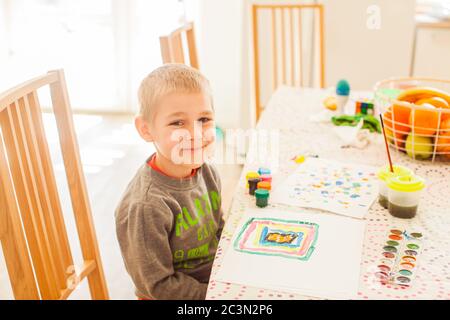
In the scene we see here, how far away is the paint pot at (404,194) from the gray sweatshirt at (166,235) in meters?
0.40

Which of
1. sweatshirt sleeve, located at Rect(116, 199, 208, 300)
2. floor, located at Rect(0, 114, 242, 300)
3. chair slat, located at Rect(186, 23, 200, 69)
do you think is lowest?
floor, located at Rect(0, 114, 242, 300)

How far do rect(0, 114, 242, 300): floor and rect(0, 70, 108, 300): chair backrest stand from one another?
2.04ft

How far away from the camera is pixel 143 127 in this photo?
111 cm

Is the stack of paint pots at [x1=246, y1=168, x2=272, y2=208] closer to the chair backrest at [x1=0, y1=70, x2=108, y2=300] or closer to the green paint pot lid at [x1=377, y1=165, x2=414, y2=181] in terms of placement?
the green paint pot lid at [x1=377, y1=165, x2=414, y2=181]

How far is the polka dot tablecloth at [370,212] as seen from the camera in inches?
32.4

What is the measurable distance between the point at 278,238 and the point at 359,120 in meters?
0.66

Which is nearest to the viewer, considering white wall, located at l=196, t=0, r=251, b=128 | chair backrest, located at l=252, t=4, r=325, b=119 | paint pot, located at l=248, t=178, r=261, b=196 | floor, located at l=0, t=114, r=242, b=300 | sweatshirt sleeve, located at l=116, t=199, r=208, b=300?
sweatshirt sleeve, located at l=116, t=199, r=208, b=300

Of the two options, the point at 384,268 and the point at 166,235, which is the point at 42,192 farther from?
the point at 384,268

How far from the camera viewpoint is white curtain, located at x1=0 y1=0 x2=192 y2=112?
3.45 meters

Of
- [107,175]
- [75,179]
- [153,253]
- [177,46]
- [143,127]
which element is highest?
[177,46]

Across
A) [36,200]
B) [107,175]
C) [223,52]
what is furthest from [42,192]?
[223,52]

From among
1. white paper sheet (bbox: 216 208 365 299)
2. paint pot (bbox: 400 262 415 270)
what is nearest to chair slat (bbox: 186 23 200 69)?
white paper sheet (bbox: 216 208 365 299)
